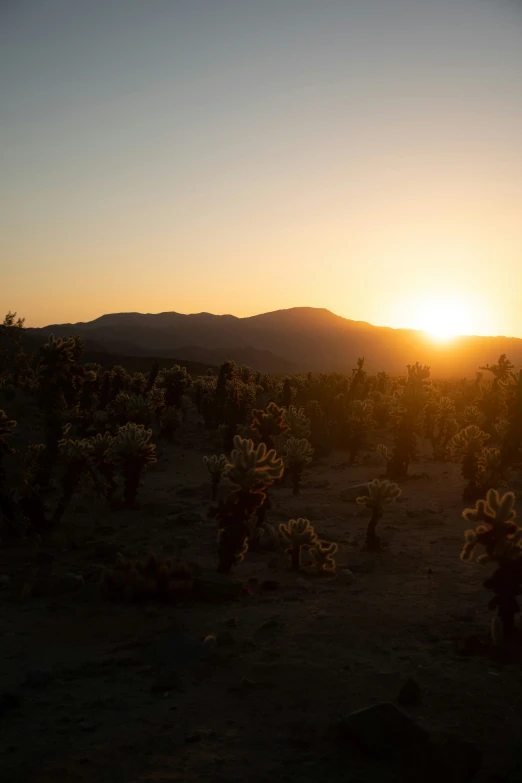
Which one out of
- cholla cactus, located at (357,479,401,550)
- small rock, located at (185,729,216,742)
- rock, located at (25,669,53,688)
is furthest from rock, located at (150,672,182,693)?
cholla cactus, located at (357,479,401,550)

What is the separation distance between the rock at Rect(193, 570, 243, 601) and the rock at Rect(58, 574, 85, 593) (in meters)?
1.96

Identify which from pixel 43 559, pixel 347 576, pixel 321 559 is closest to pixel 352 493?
pixel 321 559

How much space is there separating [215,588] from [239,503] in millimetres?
1570

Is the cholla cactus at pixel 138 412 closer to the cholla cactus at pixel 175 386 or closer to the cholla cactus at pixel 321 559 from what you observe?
the cholla cactus at pixel 175 386

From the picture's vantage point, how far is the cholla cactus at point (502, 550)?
743 cm

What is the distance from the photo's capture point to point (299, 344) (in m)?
163

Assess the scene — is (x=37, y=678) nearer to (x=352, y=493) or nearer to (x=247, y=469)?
(x=247, y=469)

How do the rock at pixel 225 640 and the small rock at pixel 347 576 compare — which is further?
the small rock at pixel 347 576

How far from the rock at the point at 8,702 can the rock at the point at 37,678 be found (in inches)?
14.9

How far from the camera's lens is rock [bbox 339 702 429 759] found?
4992mm

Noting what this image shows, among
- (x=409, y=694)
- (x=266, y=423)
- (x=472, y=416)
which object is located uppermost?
(x=266, y=423)

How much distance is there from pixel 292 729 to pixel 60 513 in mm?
10102

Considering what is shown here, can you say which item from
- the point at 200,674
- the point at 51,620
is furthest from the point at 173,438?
the point at 200,674

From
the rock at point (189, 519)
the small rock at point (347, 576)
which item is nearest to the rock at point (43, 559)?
the rock at point (189, 519)
